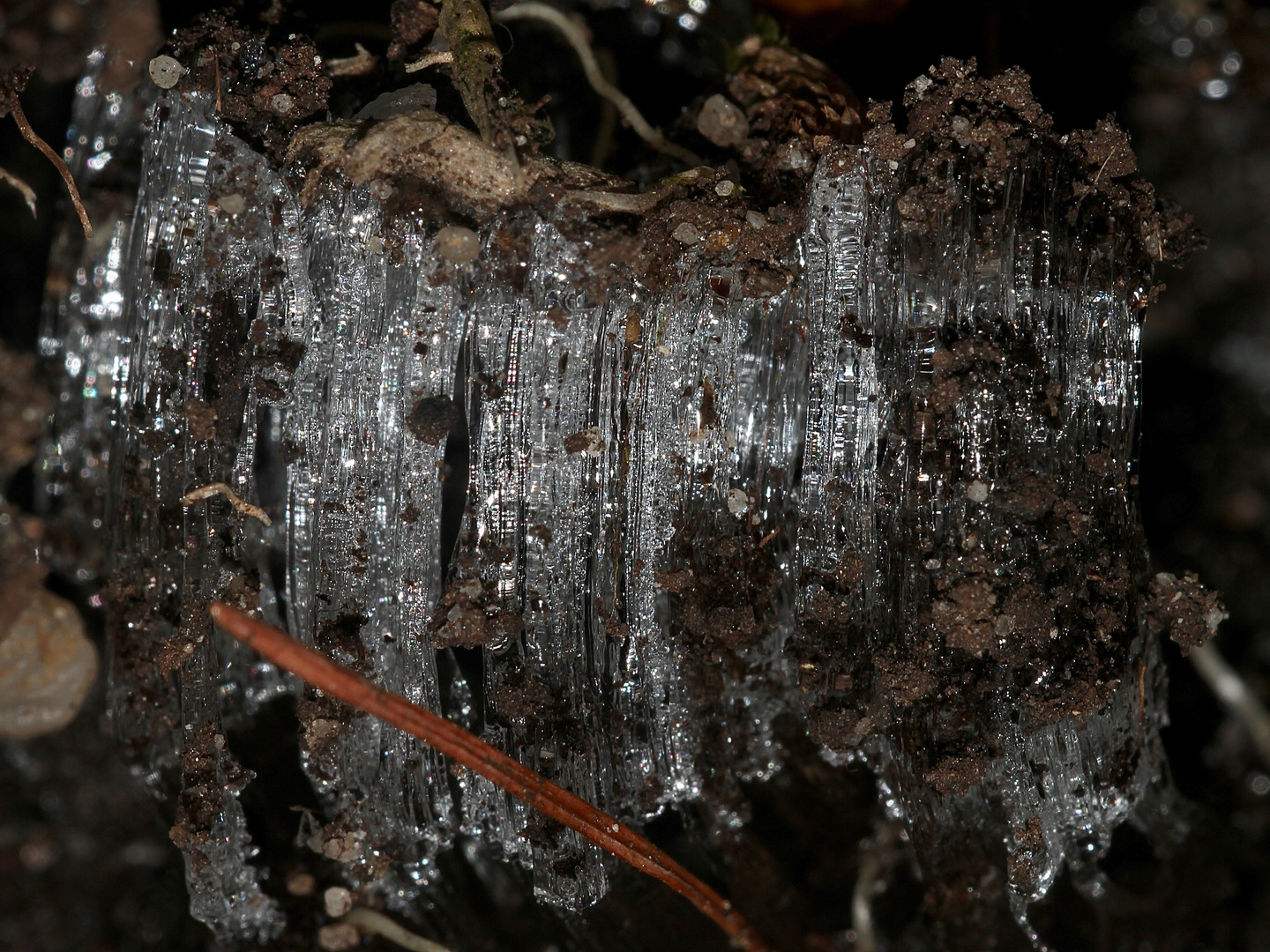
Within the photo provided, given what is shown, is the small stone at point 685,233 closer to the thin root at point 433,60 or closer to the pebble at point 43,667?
the thin root at point 433,60

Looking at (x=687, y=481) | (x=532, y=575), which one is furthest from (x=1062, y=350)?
(x=532, y=575)

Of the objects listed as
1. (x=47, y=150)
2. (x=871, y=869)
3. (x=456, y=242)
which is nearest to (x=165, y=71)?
(x=47, y=150)

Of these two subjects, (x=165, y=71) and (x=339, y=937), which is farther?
(x=339, y=937)

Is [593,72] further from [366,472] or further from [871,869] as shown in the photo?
[871,869]

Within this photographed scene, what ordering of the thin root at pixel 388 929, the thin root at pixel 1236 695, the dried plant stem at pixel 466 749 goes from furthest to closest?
the thin root at pixel 1236 695 → the thin root at pixel 388 929 → the dried plant stem at pixel 466 749

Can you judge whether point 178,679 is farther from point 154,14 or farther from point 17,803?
point 154,14

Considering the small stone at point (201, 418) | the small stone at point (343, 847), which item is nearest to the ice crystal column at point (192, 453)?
the small stone at point (201, 418)

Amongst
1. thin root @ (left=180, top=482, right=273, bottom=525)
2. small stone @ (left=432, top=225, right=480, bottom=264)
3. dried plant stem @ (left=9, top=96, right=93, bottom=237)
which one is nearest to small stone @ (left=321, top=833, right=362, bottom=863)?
thin root @ (left=180, top=482, right=273, bottom=525)
